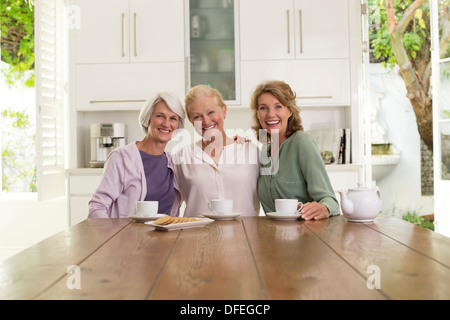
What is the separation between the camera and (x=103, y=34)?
3822mm

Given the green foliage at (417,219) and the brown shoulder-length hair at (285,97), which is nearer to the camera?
the brown shoulder-length hair at (285,97)

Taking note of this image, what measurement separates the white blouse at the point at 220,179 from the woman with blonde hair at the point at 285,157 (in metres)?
0.06

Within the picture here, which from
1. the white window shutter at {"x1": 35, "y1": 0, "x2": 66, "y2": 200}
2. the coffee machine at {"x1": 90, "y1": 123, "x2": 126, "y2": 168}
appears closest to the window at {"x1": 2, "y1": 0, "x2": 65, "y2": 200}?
the white window shutter at {"x1": 35, "y1": 0, "x2": 66, "y2": 200}

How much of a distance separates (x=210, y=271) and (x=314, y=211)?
87cm

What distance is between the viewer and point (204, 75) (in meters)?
3.87

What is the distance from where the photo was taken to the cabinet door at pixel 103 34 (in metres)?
3.82

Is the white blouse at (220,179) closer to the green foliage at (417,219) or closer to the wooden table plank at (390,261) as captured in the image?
the wooden table plank at (390,261)

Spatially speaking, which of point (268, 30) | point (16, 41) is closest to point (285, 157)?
point (268, 30)

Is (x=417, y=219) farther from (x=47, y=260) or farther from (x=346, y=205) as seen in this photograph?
(x=47, y=260)

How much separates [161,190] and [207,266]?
1333mm

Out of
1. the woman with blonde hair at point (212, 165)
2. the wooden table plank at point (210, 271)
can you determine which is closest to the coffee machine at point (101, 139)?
the woman with blonde hair at point (212, 165)

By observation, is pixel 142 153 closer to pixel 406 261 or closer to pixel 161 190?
pixel 161 190

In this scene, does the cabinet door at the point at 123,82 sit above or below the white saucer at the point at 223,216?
above
